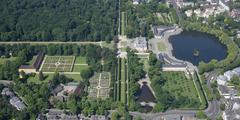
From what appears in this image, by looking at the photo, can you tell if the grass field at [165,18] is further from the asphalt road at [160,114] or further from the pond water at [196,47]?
the asphalt road at [160,114]

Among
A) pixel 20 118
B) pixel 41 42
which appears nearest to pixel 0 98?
pixel 20 118

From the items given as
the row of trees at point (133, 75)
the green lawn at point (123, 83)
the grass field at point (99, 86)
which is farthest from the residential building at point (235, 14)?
the grass field at point (99, 86)

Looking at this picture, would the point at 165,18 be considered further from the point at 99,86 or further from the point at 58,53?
the point at 99,86

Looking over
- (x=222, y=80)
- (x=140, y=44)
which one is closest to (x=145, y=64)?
(x=140, y=44)

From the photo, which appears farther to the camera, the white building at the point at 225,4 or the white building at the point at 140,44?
the white building at the point at 225,4

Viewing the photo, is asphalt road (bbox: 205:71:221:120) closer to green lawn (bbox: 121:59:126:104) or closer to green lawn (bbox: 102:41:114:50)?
green lawn (bbox: 121:59:126:104)

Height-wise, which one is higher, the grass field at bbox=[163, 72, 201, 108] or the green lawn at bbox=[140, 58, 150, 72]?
the green lawn at bbox=[140, 58, 150, 72]

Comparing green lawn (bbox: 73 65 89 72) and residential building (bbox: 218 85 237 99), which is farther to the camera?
green lawn (bbox: 73 65 89 72)

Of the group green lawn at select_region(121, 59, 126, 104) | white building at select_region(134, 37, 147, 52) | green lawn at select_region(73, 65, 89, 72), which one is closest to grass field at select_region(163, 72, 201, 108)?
green lawn at select_region(121, 59, 126, 104)
